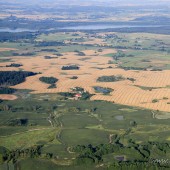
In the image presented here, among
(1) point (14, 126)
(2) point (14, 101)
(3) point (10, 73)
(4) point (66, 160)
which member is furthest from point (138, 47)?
(4) point (66, 160)

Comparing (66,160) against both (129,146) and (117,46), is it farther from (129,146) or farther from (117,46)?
(117,46)

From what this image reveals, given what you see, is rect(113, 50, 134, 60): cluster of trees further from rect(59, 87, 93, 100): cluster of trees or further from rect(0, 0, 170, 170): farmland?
rect(59, 87, 93, 100): cluster of trees

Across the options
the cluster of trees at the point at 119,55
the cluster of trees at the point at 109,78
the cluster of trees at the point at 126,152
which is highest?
the cluster of trees at the point at 109,78

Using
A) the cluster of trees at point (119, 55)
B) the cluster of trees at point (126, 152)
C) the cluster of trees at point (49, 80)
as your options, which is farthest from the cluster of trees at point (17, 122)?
the cluster of trees at point (119, 55)

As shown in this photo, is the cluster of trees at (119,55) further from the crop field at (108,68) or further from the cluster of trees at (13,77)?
the cluster of trees at (13,77)

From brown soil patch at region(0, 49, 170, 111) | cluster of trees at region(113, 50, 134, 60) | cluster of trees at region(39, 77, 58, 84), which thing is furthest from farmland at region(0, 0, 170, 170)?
cluster of trees at region(113, 50, 134, 60)

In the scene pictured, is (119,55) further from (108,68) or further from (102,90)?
(102,90)

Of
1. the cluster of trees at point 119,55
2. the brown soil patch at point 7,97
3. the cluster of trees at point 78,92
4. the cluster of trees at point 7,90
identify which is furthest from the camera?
the cluster of trees at point 119,55

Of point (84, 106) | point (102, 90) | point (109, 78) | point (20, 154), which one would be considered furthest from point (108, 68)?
point (20, 154)
